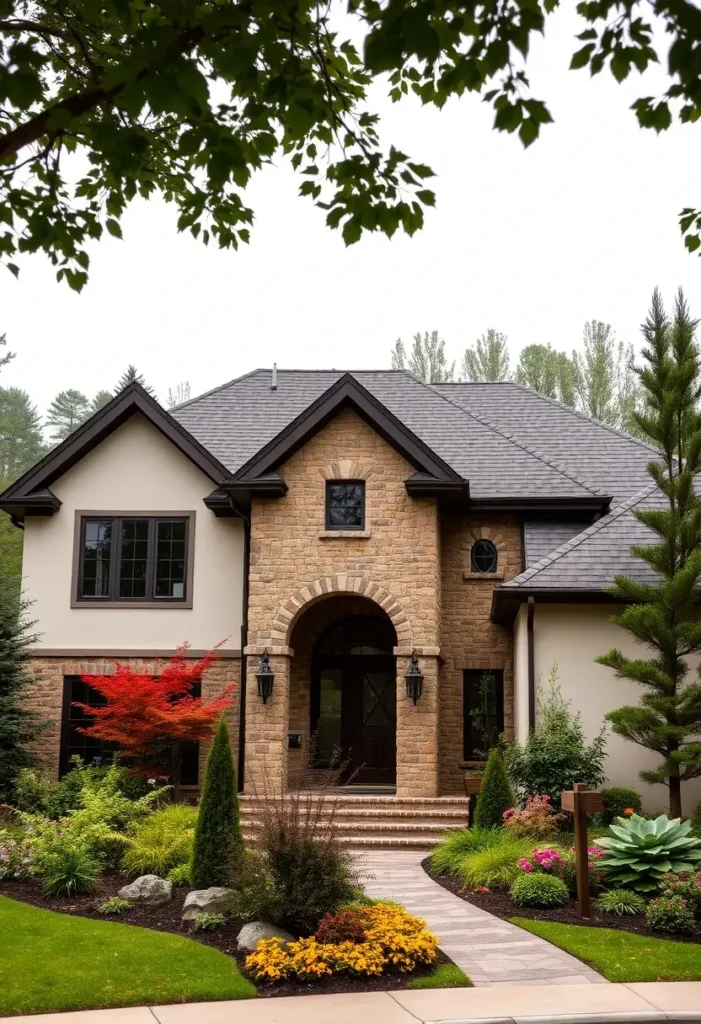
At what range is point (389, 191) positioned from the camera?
6324 mm

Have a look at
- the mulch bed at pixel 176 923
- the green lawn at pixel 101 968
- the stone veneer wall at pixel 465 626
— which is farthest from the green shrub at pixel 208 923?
the stone veneer wall at pixel 465 626

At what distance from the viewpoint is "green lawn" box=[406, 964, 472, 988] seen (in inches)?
299

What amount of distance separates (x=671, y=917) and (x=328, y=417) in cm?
998

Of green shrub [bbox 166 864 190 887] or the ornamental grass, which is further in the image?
green shrub [bbox 166 864 190 887]

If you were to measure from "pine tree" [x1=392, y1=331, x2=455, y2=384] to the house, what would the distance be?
22.0 meters

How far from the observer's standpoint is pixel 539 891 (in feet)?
33.2

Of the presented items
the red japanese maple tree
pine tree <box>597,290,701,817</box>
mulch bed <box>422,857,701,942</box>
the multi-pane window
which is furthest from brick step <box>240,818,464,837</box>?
the multi-pane window

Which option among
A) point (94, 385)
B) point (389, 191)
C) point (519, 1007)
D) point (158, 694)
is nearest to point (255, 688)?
point (158, 694)

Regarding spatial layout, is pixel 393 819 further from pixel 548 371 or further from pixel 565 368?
pixel 548 371

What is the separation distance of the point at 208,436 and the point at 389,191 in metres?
14.4

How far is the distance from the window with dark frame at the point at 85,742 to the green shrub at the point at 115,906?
767 cm

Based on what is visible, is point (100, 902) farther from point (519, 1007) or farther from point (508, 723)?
point (508, 723)

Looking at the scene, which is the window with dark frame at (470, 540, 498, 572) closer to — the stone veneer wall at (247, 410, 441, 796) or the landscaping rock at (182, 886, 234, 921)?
the stone veneer wall at (247, 410, 441, 796)

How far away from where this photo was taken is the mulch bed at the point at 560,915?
30.2ft
